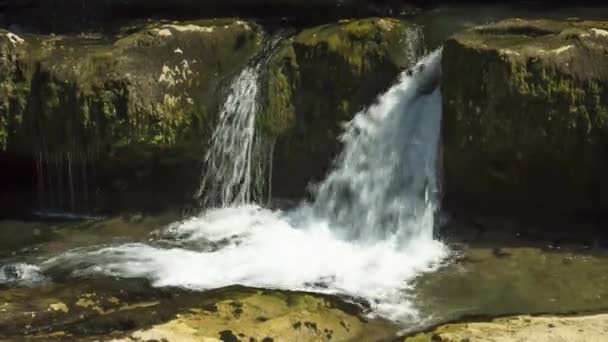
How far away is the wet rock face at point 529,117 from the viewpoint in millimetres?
7309

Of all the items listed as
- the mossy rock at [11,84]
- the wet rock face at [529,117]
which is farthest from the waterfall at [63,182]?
the wet rock face at [529,117]

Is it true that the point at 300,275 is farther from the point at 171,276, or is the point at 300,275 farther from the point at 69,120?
the point at 69,120

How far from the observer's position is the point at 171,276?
704 centimetres

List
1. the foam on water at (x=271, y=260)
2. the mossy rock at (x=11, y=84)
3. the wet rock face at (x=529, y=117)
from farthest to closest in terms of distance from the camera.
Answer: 1. the mossy rock at (x=11, y=84)
2. the wet rock face at (x=529, y=117)
3. the foam on water at (x=271, y=260)

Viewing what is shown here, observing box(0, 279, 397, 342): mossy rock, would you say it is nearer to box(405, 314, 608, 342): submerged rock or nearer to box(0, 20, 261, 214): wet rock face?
box(405, 314, 608, 342): submerged rock

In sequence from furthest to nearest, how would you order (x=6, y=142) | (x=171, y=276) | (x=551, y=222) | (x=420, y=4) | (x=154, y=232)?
(x=420, y=4) < (x=6, y=142) < (x=154, y=232) < (x=551, y=222) < (x=171, y=276)

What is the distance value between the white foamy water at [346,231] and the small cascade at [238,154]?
0.19 m

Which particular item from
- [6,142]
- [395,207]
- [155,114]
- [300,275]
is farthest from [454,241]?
[6,142]

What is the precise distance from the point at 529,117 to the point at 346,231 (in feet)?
7.15

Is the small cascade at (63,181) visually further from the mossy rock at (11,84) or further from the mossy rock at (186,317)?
the mossy rock at (186,317)

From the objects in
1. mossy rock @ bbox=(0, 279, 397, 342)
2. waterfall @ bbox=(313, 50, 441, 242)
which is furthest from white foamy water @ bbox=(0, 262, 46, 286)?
waterfall @ bbox=(313, 50, 441, 242)

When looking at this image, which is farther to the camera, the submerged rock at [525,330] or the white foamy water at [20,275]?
the white foamy water at [20,275]

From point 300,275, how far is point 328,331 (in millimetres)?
1331

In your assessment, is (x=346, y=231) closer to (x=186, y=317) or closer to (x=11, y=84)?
(x=186, y=317)
